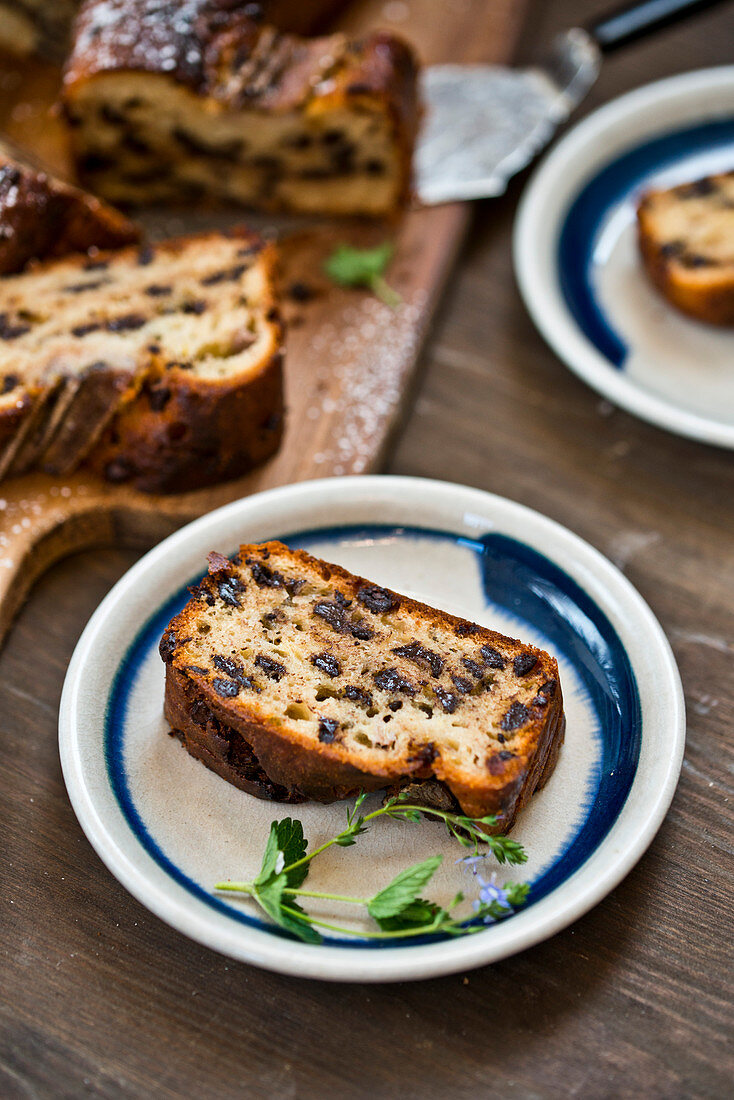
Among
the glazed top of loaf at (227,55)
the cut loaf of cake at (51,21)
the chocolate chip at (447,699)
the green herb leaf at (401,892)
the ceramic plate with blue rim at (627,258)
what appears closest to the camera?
the green herb leaf at (401,892)

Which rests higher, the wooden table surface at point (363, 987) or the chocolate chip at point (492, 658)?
the chocolate chip at point (492, 658)

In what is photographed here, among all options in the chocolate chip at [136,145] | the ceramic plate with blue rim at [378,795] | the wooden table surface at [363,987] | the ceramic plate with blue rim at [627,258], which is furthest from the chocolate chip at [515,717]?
the chocolate chip at [136,145]

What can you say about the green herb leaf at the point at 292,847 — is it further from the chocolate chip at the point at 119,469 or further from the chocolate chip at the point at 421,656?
the chocolate chip at the point at 119,469

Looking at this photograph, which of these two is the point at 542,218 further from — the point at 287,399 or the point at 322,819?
the point at 322,819

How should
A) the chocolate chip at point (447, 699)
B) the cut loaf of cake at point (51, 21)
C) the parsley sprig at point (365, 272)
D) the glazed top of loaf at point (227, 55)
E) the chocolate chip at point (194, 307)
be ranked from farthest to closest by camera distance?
the cut loaf of cake at point (51, 21) → the parsley sprig at point (365, 272) → the glazed top of loaf at point (227, 55) → the chocolate chip at point (194, 307) → the chocolate chip at point (447, 699)

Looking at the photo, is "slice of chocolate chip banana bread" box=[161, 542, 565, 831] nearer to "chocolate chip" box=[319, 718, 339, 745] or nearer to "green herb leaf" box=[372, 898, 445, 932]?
"chocolate chip" box=[319, 718, 339, 745]

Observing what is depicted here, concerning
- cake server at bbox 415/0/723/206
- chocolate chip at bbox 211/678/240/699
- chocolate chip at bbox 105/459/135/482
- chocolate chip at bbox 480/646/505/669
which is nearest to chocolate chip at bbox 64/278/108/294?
chocolate chip at bbox 105/459/135/482
